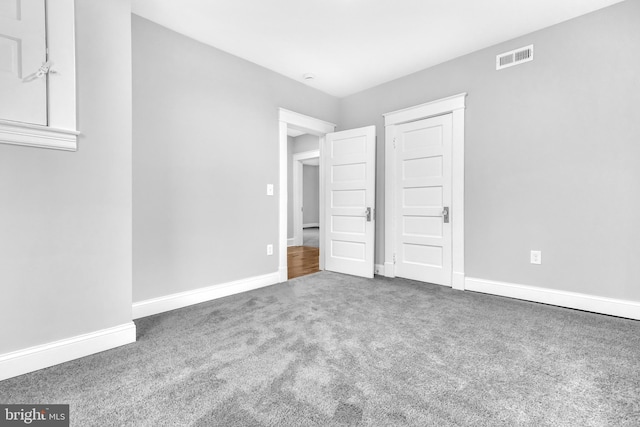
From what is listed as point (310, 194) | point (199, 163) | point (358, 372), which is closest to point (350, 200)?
point (199, 163)

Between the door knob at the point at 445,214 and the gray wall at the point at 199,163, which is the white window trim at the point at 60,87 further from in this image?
the door knob at the point at 445,214

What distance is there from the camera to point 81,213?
72.6 inches

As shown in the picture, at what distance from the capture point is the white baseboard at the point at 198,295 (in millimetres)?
2496

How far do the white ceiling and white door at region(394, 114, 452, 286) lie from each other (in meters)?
0.85

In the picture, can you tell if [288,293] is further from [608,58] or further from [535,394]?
[608,58]

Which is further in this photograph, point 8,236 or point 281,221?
point 281,221

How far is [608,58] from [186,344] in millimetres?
4160

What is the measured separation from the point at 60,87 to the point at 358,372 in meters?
2.48

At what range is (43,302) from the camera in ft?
5.63

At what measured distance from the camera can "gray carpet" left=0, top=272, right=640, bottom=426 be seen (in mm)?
1301

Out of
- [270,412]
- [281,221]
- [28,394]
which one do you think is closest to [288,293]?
[281,221]

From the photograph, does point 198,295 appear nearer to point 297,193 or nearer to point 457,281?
point 457,281

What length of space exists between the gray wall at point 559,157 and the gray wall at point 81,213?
331cm

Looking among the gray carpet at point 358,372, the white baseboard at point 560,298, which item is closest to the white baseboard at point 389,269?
the white baseboard at point 560,298
